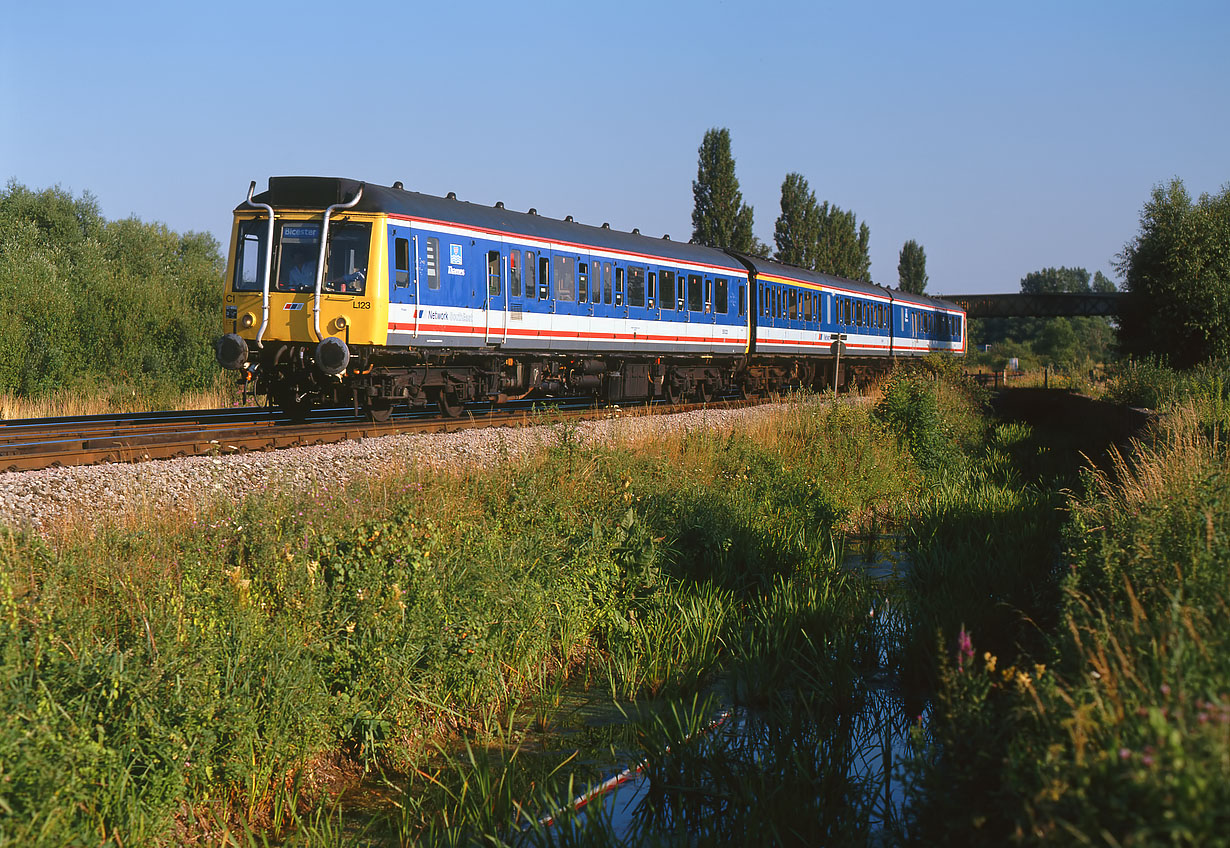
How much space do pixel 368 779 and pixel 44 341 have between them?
728 inches

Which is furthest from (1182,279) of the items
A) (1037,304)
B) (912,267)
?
(912,267)

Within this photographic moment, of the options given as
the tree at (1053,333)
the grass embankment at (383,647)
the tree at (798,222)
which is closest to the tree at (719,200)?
the tree at (798,222)

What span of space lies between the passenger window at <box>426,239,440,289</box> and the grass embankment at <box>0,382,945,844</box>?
16.8 ft

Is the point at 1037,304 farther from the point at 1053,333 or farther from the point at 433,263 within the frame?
the point at 433,263

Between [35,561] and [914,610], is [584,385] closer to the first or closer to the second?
[914,610]

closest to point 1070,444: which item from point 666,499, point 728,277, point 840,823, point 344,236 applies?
point 728,277

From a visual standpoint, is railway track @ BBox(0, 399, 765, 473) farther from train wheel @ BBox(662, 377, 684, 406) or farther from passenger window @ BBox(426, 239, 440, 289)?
train wheel @ BBox(662, 377, 684, 406)

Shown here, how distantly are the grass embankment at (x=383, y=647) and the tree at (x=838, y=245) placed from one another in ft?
162

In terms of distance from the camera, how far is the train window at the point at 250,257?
13711 mm

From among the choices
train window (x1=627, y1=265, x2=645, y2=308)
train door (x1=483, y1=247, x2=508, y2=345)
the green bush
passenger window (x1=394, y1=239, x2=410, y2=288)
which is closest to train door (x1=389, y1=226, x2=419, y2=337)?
passenger window (x1=394, y1=239, x2=410, y2=288)

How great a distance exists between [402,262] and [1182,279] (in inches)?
908

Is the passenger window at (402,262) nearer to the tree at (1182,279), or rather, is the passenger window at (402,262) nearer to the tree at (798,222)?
the tree at (1182,279)

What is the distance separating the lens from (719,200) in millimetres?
47688

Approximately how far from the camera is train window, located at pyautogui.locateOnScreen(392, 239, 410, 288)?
1366 centimetres
